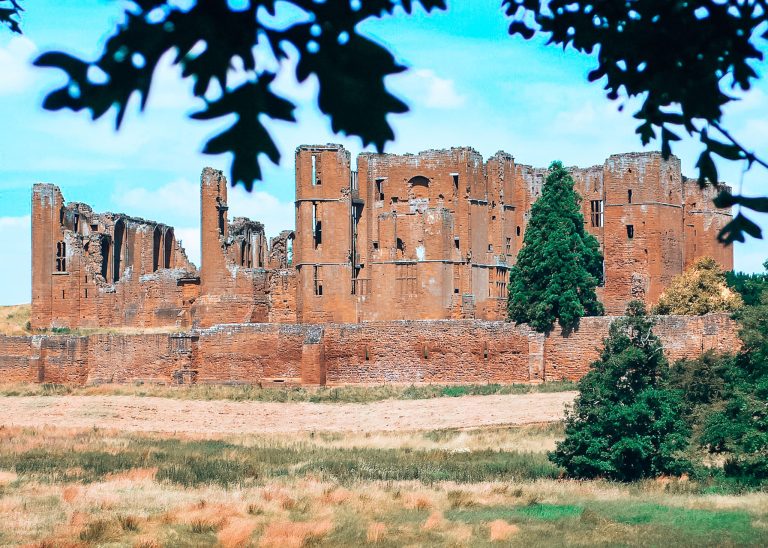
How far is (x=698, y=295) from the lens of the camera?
46.6m

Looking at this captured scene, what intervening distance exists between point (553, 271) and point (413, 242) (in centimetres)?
1132

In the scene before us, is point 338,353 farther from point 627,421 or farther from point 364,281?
point 627,421

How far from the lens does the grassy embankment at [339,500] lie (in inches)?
733

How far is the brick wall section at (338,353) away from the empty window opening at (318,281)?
7931 mm

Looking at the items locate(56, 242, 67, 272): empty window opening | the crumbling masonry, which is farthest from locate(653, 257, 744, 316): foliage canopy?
locate(56, 242, 67, 272): empty window opening

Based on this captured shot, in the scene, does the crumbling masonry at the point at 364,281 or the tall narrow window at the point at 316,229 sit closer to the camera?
the crumbling masonry at the point at 364,281

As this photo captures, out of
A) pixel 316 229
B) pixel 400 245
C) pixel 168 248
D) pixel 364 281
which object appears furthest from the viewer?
pixel 168 248

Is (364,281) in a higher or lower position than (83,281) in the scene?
lower

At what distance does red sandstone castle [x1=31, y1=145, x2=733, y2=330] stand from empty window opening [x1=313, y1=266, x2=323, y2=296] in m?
0.05

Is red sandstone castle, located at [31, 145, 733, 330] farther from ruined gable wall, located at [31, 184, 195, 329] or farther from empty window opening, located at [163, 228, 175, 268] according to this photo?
empty window opening, located at [163, 228, 175, 268]

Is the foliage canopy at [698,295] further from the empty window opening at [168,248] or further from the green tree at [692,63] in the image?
the green tree at [692,63]

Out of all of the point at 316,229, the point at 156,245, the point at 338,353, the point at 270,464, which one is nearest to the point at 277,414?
the point at 338,353

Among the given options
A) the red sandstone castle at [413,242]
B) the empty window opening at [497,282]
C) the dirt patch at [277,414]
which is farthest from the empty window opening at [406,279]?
the dirt patch at [277,414]

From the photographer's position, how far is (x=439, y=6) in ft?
17.9
